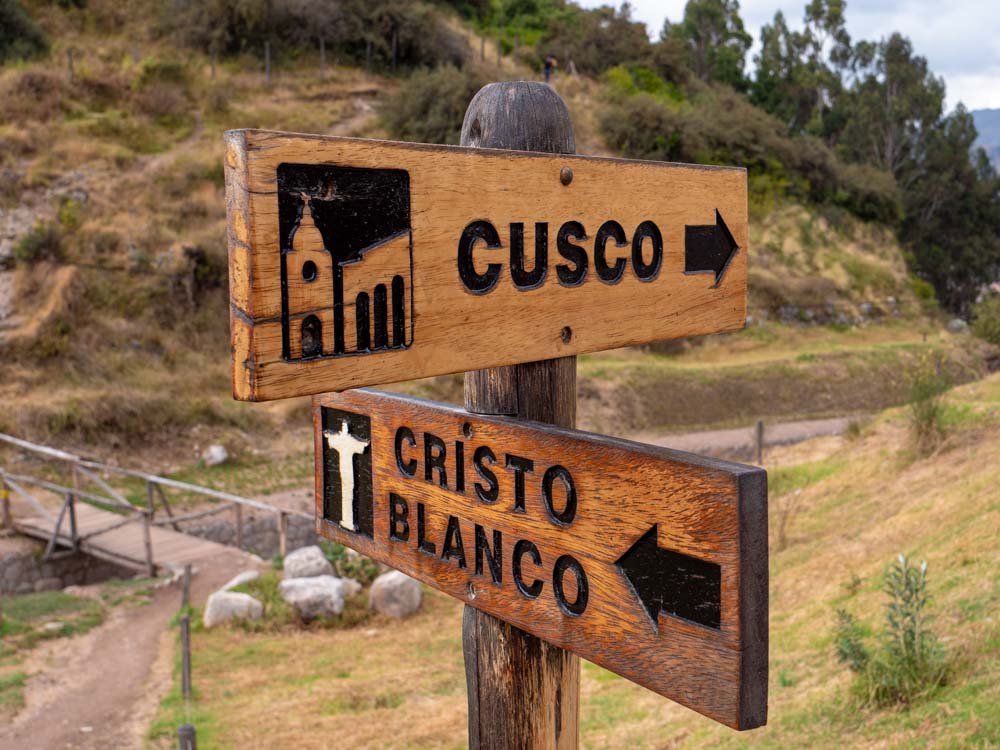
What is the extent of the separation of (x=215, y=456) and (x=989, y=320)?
1954 centimetres

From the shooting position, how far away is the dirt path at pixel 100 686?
6.34 m

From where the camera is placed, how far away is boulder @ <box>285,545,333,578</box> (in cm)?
953

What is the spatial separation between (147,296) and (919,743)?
58.1 ft

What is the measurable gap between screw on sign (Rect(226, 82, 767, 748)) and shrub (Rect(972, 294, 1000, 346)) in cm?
2453

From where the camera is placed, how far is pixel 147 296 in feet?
60.6

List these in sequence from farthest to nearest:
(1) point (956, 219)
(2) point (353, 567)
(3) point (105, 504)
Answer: (1) point (956, 219)
(3) point (105, 504)
(2) point (353, 567)

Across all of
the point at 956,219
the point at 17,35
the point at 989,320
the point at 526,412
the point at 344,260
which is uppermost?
the point at 17,35

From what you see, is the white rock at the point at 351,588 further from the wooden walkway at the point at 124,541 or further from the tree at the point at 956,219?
the tree at the point at 956,219

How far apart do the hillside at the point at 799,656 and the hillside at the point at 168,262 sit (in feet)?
29.3

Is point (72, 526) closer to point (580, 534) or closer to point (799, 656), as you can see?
point (799, 656)

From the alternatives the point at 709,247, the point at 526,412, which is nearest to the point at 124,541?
the point at 526,412

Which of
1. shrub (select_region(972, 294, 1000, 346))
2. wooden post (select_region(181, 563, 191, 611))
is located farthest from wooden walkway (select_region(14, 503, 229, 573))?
shrub (select_region(972, 294, 1000, 346))

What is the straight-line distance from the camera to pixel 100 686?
7316 mm

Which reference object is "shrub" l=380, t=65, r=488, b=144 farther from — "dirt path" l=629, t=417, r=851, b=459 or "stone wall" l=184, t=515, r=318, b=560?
"stone wall" l=184, t=515, r=318, b=560
